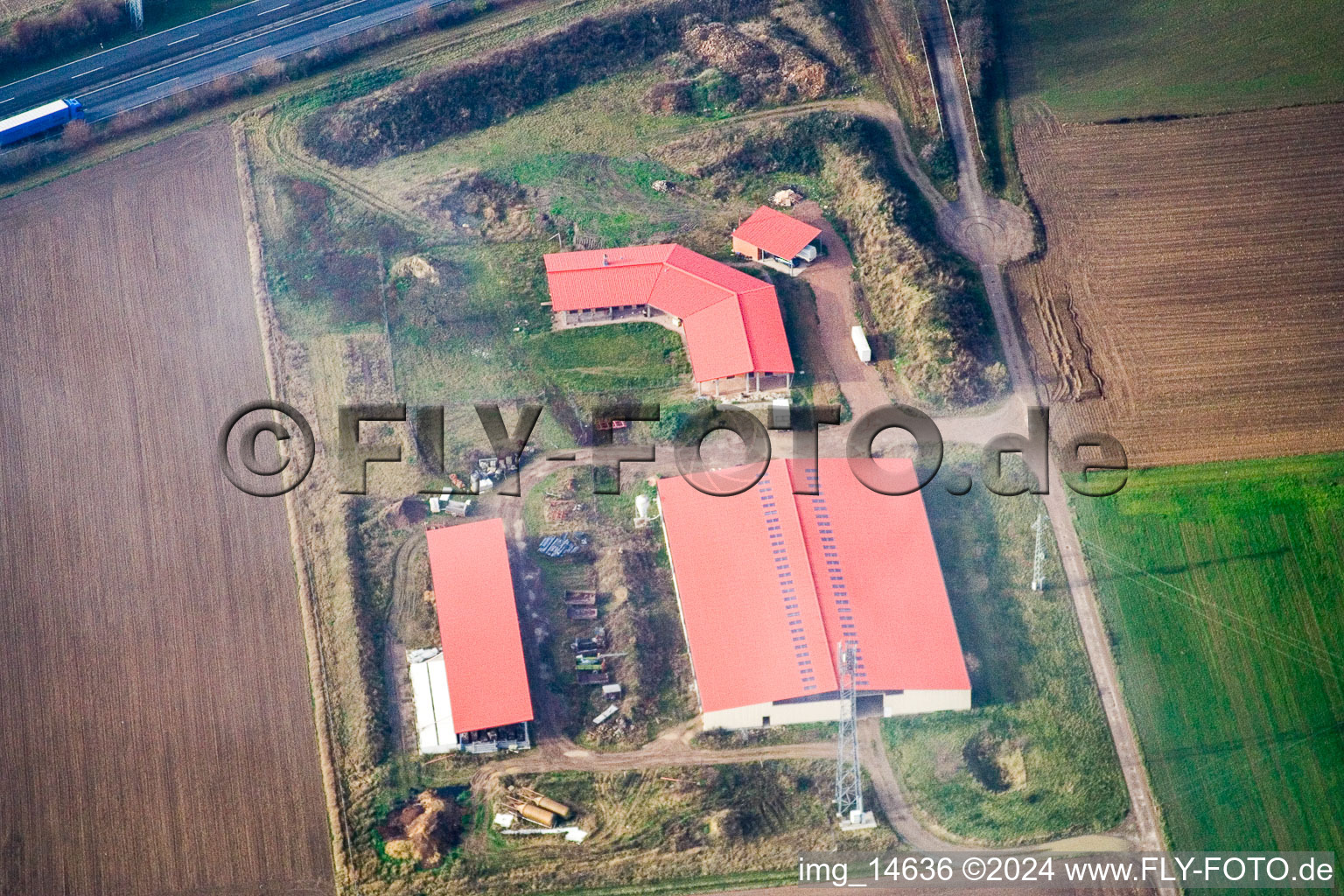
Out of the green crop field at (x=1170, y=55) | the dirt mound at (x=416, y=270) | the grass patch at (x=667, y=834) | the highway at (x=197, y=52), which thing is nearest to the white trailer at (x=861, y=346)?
the dirt mound at (x=416, y=270)

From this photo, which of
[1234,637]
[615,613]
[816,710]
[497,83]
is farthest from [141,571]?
[1234,637]

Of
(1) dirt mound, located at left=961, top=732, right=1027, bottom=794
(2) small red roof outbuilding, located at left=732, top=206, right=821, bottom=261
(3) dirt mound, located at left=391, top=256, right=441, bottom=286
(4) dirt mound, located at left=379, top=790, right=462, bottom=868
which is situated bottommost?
(1) dirt mound, located at left=961, top=732, right=1027, bottom=794

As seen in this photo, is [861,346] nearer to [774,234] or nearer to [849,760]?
[774,234]

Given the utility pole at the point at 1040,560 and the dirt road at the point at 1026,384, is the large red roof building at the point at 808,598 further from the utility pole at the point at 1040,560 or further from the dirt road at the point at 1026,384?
the dirt road at the point at 1026,384

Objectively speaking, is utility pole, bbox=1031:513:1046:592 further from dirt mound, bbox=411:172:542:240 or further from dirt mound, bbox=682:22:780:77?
dirt mound, bbox=682:22:780:77

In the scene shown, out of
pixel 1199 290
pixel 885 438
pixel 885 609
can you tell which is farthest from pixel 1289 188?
pixel 885 609

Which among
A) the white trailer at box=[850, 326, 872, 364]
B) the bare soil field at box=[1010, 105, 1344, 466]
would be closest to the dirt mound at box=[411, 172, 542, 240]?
the white trailer at box=[850, 326, 872, 364]

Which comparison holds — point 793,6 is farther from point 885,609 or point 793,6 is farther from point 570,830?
point 570,830
